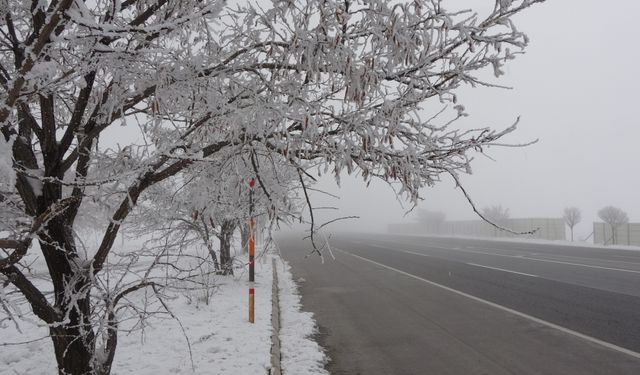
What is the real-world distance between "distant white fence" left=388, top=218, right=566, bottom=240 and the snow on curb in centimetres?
1498

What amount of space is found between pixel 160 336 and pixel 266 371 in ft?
7.59

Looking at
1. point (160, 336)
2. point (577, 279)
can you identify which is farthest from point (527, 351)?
point (577, 279)

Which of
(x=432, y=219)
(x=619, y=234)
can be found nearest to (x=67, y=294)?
(x=619, y=234)

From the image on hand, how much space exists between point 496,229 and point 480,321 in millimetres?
42326

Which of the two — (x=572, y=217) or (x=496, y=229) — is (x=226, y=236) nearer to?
(x=572, y=217)

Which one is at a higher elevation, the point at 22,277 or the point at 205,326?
the point at 22,277

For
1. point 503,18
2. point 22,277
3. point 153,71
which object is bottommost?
point 22,277

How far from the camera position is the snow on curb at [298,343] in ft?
18.9

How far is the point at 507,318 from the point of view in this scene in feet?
28.0

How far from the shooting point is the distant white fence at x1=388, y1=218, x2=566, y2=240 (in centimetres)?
4150

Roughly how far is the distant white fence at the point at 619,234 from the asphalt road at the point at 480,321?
19259mm

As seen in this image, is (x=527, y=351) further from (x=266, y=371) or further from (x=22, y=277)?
(x=22, y=277)

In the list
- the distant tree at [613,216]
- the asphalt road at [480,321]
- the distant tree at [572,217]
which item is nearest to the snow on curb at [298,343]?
the asphalt road at [480,321]

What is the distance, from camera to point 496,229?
156 ft
